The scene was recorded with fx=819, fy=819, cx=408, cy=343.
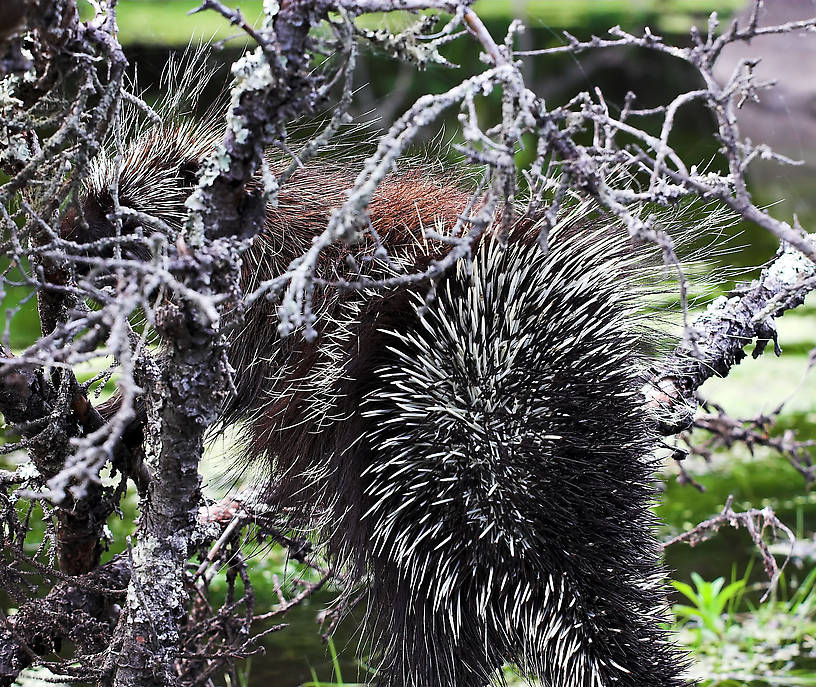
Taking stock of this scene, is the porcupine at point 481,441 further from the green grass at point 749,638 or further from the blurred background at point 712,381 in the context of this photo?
the green grass at point 749,638

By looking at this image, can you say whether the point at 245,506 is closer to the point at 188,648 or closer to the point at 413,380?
the point at 188,648

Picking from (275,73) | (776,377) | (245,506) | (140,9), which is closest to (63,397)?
(245,506)

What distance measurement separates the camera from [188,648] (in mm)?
1279

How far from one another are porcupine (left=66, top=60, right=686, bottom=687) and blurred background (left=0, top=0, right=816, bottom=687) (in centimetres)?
19

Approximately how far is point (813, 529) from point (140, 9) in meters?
5.06

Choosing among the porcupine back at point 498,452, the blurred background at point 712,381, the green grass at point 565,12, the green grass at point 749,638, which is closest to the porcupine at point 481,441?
the porcupine back at point 498,452

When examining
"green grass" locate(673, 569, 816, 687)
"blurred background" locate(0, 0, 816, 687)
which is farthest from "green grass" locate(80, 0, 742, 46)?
"green grass" locate(673, 569, 816, 687)

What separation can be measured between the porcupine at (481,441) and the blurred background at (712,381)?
191mm

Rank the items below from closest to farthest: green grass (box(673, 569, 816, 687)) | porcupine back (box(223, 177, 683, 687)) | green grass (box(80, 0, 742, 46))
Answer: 1. porcupine back (box(223, 177, 683, 687))
2. green grass (box(673, 569, 816, 687))
3. green grass (box(80, 0, 742, 46))

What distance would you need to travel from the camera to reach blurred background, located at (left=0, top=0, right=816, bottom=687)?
1906 mm

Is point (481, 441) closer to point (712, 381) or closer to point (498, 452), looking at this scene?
point (498, 452)

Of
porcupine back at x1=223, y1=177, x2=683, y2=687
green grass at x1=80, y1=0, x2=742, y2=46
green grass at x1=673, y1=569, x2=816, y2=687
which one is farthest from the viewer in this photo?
green grass at x1=80, y1=0, x2=742, y2=46

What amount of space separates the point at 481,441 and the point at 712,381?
250cm

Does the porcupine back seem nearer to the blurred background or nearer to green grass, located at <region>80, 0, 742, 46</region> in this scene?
the blurred background
